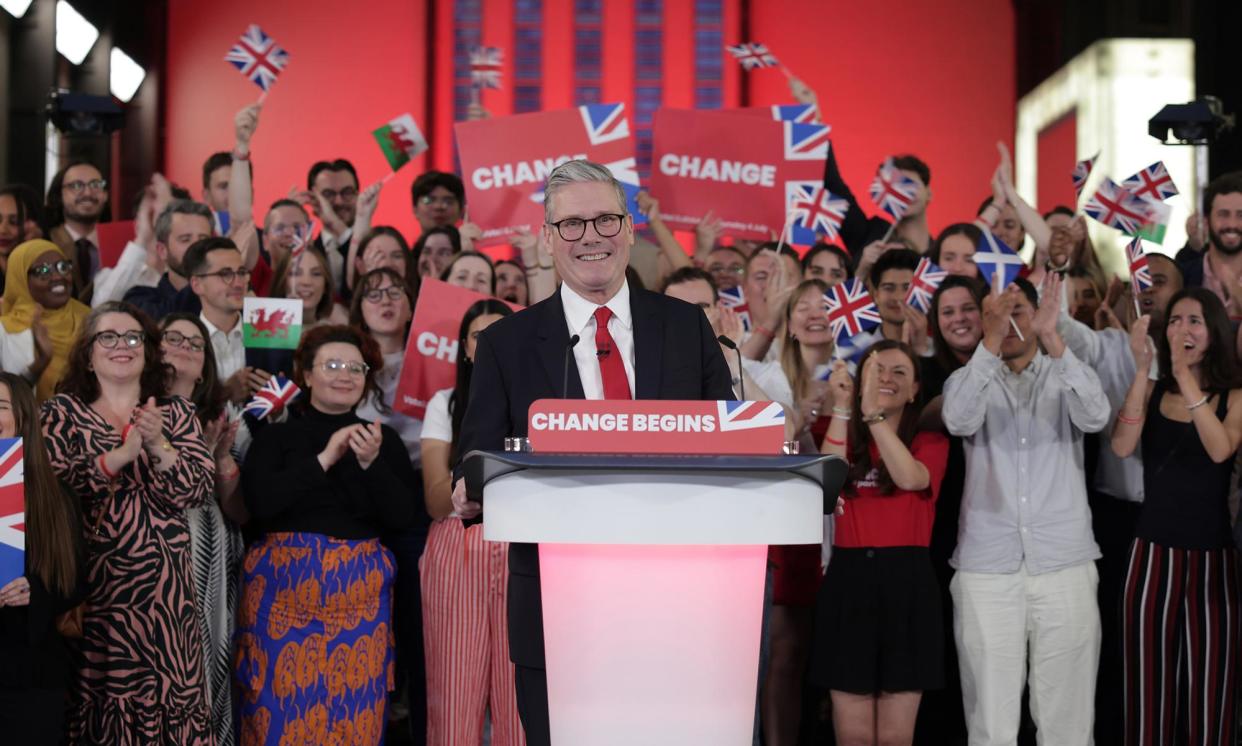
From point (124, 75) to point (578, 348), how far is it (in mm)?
7202

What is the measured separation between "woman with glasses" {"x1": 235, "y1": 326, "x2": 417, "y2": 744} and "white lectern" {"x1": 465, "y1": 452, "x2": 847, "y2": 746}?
2.13m

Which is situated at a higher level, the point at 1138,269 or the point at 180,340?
the point at 1138,269

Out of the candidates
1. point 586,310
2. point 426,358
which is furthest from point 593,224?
point 426,358

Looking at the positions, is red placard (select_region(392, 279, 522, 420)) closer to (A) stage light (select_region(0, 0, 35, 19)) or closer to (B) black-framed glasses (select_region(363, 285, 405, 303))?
(B) black-framed glasses (select_region(363, 285, 405, 303))

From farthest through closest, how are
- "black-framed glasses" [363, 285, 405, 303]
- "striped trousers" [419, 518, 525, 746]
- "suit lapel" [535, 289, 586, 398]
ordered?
"black-framed glasses" [363, 285, 405, 303] < "striped trousers" [419, 518, 525, 746] < "suit lapel" [535, 289, 586, 398]

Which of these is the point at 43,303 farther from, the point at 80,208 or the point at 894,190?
the point at 894,190

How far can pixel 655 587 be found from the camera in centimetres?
204

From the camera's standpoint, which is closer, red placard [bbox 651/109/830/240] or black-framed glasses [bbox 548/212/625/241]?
black-framed glasses [bbox 548/212/625/241]

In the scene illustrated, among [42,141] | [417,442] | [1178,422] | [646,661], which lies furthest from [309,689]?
[42,141]

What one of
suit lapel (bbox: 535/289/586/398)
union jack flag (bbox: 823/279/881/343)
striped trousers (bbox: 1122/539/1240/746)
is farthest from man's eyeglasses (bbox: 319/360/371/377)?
striped trousers (bbox: 1122/539/1240/746)

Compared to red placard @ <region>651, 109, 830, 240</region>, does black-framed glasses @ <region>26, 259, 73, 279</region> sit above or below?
below

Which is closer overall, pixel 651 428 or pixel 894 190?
pixel 651 428

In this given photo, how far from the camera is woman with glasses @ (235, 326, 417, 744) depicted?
407 centimetres

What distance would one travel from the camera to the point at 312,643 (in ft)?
13.4
